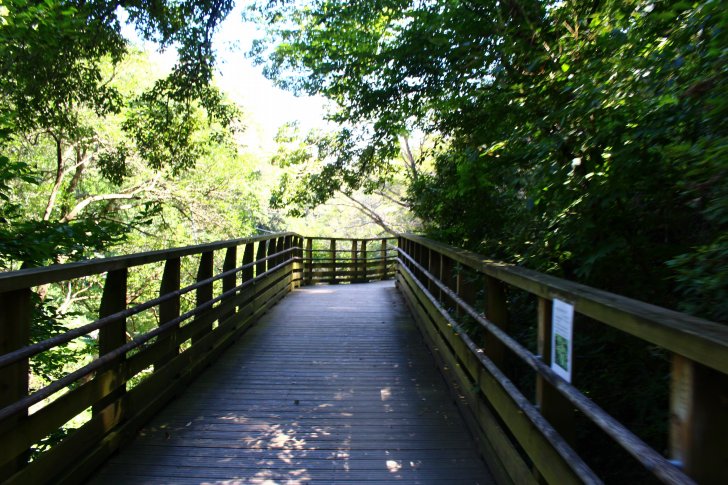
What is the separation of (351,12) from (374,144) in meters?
3.27

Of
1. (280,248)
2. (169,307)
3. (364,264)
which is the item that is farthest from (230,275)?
(364,264)

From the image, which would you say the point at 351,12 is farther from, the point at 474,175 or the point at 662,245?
the point at 662,245

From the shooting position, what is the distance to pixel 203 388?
447 centimetres

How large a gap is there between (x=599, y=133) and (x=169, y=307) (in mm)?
3176

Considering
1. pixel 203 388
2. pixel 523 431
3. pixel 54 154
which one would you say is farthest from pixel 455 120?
pixel 54 154

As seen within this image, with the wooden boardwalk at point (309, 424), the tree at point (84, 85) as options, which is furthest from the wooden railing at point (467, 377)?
the tree at point (84, 85)

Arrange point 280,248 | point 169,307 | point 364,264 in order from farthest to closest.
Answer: point 364,264, point 280,248, point 169,307

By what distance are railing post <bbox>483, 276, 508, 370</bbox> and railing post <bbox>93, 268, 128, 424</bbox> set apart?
7.20 feet

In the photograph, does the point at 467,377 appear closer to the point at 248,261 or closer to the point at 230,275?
the point at 230,275

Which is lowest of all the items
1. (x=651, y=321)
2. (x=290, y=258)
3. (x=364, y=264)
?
(x=364, y=264)

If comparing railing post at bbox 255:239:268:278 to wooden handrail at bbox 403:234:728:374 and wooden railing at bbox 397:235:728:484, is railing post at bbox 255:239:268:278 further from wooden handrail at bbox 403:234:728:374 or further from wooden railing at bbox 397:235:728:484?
wooden handrail at bbox 403:234:728:374

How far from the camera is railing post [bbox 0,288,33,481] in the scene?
2.31 meters

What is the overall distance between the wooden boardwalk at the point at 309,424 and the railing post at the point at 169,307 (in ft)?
1.26

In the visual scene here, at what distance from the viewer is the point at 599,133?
2.93 meters
